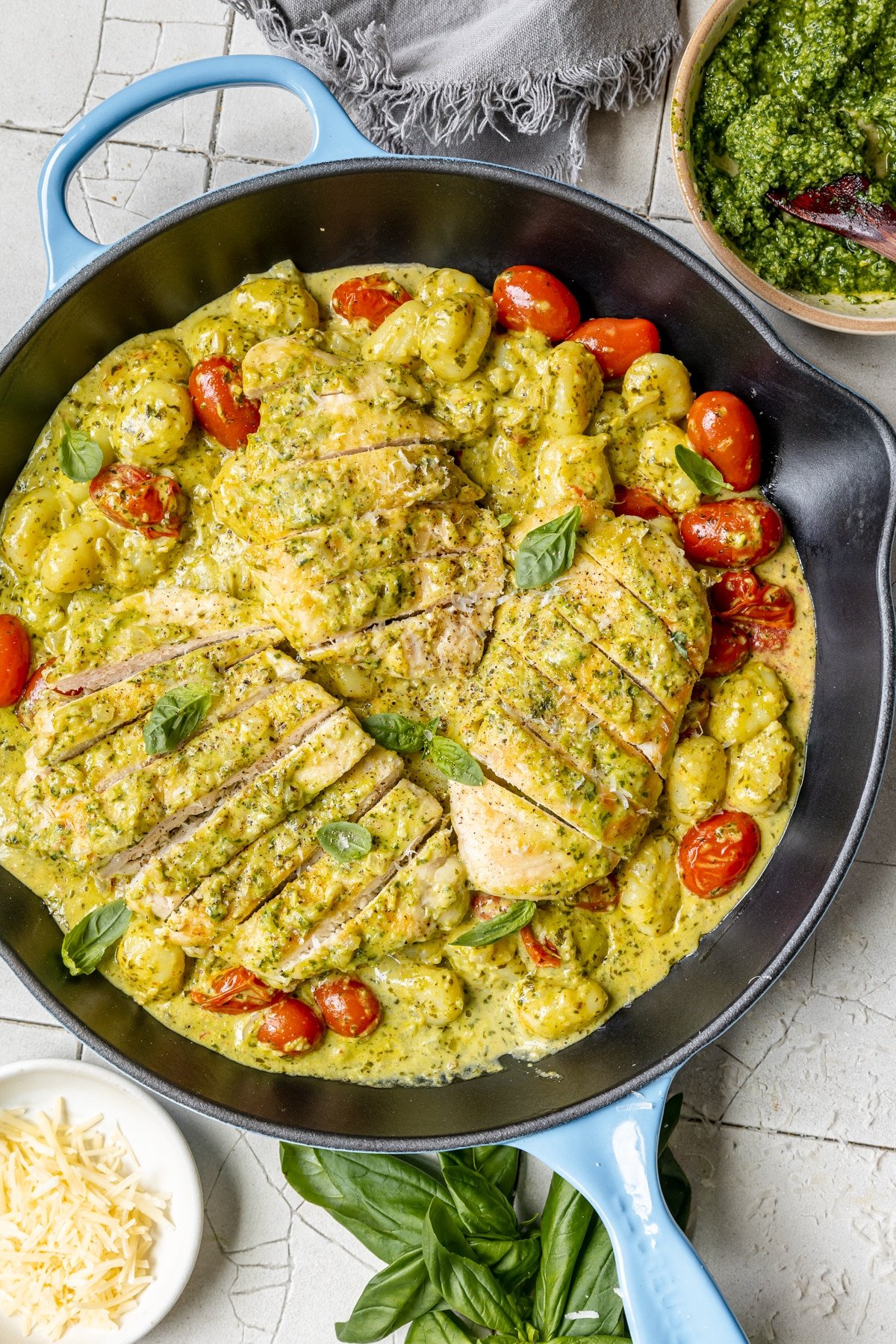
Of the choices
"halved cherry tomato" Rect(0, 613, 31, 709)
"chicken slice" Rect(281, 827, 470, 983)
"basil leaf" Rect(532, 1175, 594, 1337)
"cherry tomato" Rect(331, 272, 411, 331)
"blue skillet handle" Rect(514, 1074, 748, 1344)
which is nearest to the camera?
"blue skillet handle" Rect(514, 1074, 748, 1344)

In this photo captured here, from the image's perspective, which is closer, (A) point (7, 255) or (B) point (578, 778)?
(B) point (578, 778)

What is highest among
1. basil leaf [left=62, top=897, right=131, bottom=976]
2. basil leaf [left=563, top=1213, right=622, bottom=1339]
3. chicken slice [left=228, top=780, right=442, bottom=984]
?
basil leaf [left=62, top=897, right=131, bottom=976]

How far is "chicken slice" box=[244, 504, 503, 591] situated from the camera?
326 cm

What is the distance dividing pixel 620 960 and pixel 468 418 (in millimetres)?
1853

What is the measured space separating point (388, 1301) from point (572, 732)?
1951 mm

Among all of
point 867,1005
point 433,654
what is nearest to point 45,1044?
point 433,654

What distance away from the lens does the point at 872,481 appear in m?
3.28

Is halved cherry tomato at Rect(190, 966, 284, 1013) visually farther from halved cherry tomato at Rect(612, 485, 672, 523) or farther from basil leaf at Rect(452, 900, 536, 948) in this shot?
halved cherry tomato at Rect(612, 485, 672, 523)

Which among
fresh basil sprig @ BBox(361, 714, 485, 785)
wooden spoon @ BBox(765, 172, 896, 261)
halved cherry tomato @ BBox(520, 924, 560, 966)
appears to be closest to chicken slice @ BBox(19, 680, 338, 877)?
fresh basil sprig @ BBox(361, 714, 485, 785)

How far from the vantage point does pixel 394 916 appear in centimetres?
334

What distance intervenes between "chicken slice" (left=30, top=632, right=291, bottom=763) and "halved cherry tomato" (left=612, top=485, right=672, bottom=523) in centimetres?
119

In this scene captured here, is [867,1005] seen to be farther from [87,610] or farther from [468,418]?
[87,610]

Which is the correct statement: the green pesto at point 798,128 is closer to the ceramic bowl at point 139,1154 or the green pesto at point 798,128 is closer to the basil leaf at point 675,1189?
the basil leaf at point 675,1189

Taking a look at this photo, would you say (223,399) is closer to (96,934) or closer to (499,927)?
(96,934)
